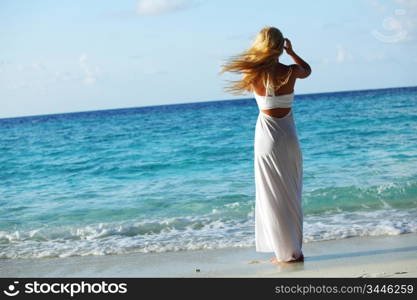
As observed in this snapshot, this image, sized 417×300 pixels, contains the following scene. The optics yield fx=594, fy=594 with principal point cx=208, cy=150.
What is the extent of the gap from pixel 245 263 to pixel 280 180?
0.83 meters

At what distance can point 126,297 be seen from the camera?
4105mm

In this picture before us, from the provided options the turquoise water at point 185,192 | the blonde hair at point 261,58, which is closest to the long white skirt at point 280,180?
the blonde hair at point 261,58

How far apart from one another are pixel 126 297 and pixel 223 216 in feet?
11.6

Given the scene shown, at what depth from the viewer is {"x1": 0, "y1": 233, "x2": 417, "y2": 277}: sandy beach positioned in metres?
4.54

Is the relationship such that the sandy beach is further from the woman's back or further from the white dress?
the woman's back

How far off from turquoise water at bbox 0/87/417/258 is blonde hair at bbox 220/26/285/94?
1.99 metres

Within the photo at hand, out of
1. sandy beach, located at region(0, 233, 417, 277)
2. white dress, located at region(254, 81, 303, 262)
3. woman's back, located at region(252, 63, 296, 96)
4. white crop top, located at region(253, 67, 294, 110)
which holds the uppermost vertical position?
woman's back, located at region(252, 63, 296, 96)

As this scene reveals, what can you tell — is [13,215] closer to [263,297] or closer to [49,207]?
[49,207]

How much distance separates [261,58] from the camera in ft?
15.3

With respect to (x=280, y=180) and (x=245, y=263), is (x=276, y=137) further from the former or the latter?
(x=245, y=263)

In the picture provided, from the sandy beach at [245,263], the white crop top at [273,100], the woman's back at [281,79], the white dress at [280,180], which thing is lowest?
the sandy beach at [245,263]

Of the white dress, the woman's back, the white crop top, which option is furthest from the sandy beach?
the woman's back

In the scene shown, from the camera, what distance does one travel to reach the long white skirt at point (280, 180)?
4.80m

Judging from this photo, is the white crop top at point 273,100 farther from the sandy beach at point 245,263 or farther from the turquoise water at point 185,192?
the turquoise water at point 185,192
